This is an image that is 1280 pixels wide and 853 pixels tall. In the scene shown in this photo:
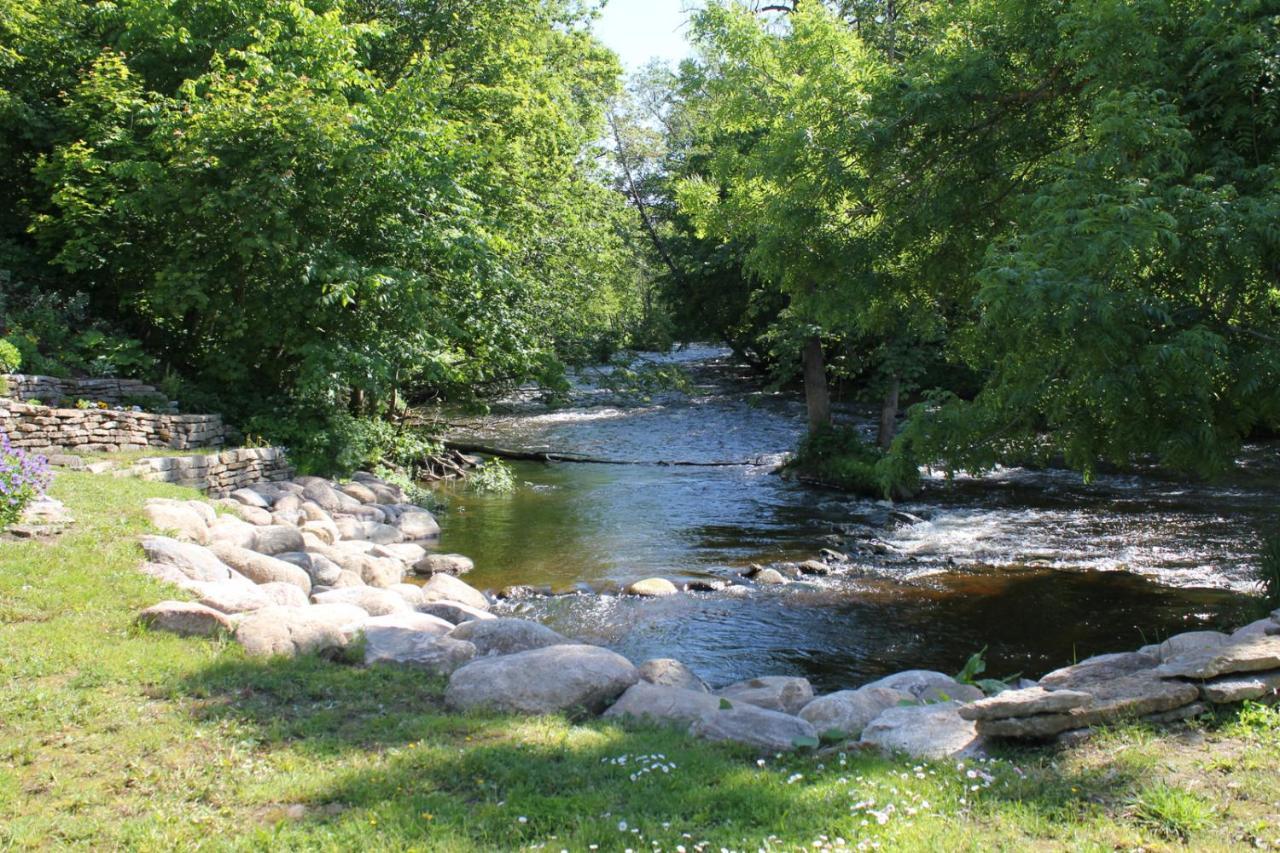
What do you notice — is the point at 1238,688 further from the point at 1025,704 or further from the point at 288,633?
the point at 288,633

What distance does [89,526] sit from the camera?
7230 millimetres

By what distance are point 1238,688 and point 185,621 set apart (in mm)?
5581

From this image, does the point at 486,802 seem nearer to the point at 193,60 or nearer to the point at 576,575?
the point at 576,575

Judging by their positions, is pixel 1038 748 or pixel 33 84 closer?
pixel 1038 748

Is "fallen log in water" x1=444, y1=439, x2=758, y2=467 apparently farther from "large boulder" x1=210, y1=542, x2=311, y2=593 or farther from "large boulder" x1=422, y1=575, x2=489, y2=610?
"large boulder" x1=210, y1=542, x2=311, y2=593

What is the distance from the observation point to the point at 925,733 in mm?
4246

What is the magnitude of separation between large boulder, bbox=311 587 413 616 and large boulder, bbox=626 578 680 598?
2776mm

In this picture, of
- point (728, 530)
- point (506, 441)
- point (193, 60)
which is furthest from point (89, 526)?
point (506, 441)

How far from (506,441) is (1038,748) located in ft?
60.1

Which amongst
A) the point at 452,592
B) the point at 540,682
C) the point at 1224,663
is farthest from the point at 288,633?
the point at 1224,663

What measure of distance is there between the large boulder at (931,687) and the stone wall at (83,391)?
1019cm

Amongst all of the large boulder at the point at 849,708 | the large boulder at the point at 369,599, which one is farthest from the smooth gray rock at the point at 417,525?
the large boulder at the point at 849,708

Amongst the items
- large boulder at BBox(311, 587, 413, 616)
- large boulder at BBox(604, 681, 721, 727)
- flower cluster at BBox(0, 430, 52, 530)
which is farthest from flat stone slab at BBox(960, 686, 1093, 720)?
flower cluster at BBox(0, 430, 52, 530)

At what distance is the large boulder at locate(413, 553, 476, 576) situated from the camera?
33.9 ft
